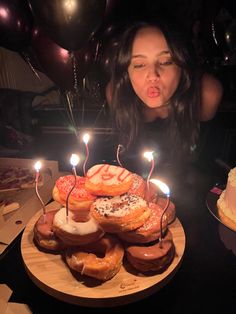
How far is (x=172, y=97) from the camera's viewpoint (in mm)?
2404

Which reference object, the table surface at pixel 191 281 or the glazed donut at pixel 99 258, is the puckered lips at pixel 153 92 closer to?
the table surface at pixel 191 281

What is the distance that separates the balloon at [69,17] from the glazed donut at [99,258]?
3.49 feet

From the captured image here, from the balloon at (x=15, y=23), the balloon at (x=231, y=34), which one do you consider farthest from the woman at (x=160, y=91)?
the balloon at (x=15, y=23)

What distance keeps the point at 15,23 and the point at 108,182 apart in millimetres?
1133

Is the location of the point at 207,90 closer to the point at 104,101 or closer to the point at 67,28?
the point at 104,101

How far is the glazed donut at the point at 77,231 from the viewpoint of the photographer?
1.24m

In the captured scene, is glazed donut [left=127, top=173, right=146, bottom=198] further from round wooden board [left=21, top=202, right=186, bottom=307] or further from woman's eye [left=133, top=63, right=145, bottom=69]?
woman's eye [left=133, top=63, right=145, bottom=69]

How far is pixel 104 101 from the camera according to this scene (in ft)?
9.31

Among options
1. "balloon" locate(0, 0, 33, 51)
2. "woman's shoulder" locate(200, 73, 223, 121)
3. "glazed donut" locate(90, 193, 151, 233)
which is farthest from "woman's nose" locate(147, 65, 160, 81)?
"glazed donut" locate(90, 193, 151, 233)

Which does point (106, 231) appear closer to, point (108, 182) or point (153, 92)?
point (108, 182)

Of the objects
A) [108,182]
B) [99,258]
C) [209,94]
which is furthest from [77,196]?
[209,94]

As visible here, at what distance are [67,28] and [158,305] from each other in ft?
4.55

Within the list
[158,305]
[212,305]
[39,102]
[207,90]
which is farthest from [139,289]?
[39,102]

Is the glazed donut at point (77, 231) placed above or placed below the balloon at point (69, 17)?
below
